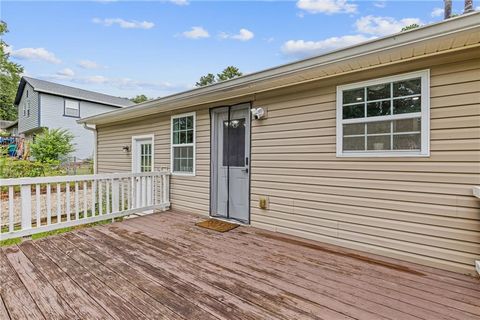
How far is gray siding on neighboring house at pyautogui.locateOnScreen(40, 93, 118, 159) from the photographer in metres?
14.3

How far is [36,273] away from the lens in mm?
2453

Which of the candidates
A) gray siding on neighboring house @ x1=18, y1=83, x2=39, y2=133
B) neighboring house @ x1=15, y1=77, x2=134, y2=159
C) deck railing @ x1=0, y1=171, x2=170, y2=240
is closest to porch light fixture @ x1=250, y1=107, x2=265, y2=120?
deck railing @ x1=0, y1=171, x2=170, y2=240

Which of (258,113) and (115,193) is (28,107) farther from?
(258,113)

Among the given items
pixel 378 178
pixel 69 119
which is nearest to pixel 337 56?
pixel 378 178

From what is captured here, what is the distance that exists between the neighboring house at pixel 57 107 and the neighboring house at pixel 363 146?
1321 centimetres

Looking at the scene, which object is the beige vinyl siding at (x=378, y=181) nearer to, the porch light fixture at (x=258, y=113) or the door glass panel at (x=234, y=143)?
the porch light fixture at (x=258, y=113)

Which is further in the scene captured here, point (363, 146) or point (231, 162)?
point (231, 162)

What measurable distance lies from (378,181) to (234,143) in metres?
2.34

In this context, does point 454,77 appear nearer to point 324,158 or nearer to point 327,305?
point 324,158

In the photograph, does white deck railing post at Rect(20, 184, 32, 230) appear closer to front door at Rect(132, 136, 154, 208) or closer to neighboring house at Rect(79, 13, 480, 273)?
neighboring house at Rect(79, 13, 480, 273)

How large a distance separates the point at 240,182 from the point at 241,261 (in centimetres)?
174

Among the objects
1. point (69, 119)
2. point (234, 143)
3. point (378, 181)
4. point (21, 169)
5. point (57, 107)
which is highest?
point (57, 107)

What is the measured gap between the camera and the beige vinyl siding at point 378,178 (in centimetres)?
244

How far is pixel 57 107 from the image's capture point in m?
14.8
